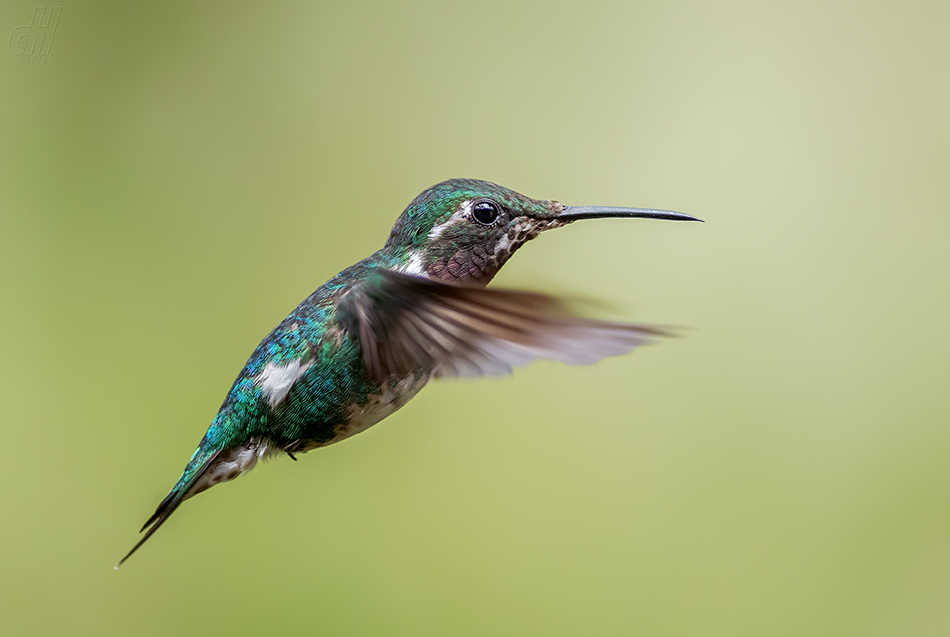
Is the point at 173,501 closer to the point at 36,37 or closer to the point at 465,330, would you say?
the point at 465,330

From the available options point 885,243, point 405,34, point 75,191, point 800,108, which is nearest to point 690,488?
point 885,243

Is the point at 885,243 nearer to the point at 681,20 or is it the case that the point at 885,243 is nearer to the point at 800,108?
the point at 800,108

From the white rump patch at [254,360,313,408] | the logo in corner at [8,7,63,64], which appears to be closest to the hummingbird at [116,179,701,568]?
the white rump patch at [254,360,313,408]

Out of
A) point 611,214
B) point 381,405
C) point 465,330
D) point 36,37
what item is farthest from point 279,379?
point 36,37

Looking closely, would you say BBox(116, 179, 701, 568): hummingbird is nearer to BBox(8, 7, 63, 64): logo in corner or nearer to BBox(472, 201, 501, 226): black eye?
BBox(472, 201, 501, 226): black eye

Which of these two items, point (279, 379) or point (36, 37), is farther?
point (36, 37)

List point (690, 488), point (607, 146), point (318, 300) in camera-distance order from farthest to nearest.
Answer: point (607, 146)
point (690, 488)
point (318, 300)

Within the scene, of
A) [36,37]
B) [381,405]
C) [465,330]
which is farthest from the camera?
[36,37]
